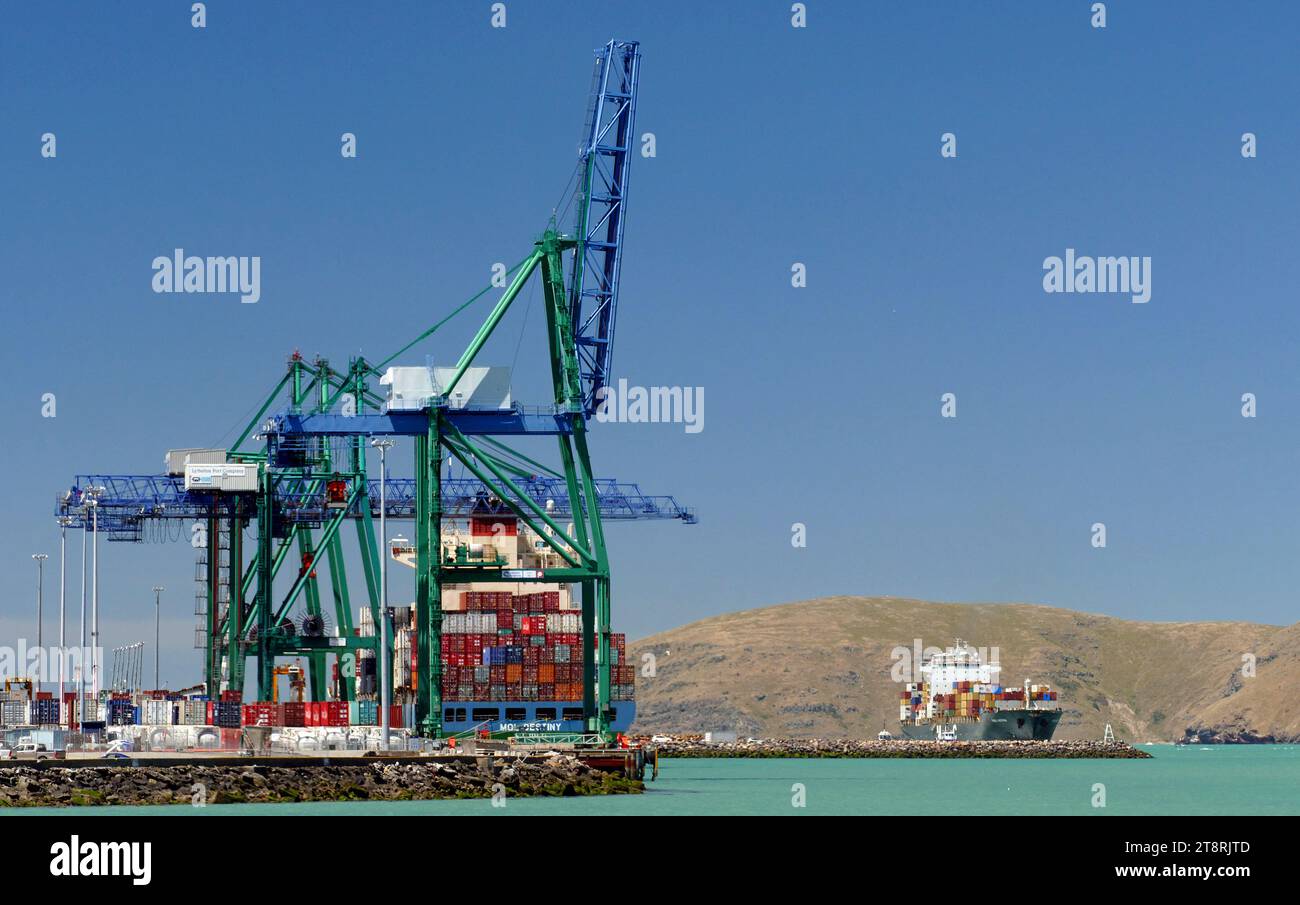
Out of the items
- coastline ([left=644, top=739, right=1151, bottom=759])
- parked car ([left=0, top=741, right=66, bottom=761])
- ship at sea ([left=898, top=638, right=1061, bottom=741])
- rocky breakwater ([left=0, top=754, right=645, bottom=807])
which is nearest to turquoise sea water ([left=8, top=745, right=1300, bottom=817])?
rocky breakwater ([left=0, top=754, right=645, bottom=807])

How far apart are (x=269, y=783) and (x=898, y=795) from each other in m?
29.1

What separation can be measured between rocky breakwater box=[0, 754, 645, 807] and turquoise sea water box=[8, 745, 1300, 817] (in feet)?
3.61

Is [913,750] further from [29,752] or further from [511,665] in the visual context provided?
[29,752]

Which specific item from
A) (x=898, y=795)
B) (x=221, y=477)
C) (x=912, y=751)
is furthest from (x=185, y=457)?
(x=912, y=751)

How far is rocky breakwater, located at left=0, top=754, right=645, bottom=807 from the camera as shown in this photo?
177ft

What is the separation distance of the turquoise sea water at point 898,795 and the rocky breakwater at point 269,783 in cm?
110

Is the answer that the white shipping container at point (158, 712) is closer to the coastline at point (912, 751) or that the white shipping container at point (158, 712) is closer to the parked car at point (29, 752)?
the parked car at point (29, 752)

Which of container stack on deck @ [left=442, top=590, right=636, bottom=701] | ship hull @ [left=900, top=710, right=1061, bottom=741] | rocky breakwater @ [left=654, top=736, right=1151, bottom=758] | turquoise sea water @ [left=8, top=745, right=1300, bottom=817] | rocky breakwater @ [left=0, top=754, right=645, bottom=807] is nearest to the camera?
turquoise sea water @ [left=8, top=745, right=1300, bottom=817]

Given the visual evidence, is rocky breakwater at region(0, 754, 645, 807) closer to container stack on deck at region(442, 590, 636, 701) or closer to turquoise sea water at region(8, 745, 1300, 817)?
turquoise sea water at region(8, 745, 1300, 817)

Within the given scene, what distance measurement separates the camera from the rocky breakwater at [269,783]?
5397 cm

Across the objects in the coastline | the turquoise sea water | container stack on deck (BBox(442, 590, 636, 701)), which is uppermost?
container stack on deck (BBox(442, 590, 636, 701))
